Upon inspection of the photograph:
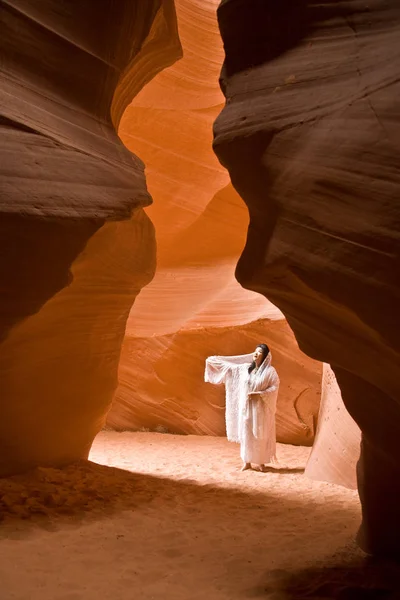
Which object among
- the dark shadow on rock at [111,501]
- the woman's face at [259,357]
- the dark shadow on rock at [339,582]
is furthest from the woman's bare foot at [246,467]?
the dark shadow on rock at [339,582]

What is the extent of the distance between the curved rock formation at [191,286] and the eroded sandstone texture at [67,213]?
4.13 meters

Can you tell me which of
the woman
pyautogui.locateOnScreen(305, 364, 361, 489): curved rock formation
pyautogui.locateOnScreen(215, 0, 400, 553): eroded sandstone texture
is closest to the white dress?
the woman

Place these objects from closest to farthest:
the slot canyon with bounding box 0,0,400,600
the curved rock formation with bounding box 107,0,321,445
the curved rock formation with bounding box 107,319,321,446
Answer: the slot canyon with bounding box 0,0,400,600 → the curved rock formation with bounding box 107,319,321,446 → the curved rock formation with bounding box 107,0,321,445

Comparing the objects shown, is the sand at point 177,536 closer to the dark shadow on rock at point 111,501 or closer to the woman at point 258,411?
the dark shadow on rock at point 111,501

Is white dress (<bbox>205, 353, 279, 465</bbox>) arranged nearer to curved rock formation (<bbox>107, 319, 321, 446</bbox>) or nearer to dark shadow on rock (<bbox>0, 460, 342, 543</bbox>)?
dark shadow on rock (<bbox>0, 460, 342, 543</bbox>)

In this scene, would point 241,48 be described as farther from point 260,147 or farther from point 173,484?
point 173,484

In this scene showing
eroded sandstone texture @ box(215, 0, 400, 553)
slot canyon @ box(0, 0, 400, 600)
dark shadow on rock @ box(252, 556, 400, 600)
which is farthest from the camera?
dark shadow on rock @ box(252, 556, 400, 600)

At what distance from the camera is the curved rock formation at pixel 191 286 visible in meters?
11.2

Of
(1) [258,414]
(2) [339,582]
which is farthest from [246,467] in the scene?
(2) [339,582]

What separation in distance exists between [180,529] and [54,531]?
1.15 meters

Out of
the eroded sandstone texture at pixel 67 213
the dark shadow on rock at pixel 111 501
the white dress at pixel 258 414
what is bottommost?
the dark shadow on rock at pixel 111 501

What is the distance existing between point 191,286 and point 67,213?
867cm

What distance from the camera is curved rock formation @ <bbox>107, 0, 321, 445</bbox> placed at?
11.2 m

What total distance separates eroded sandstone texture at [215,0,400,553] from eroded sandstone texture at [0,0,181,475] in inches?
50.8
